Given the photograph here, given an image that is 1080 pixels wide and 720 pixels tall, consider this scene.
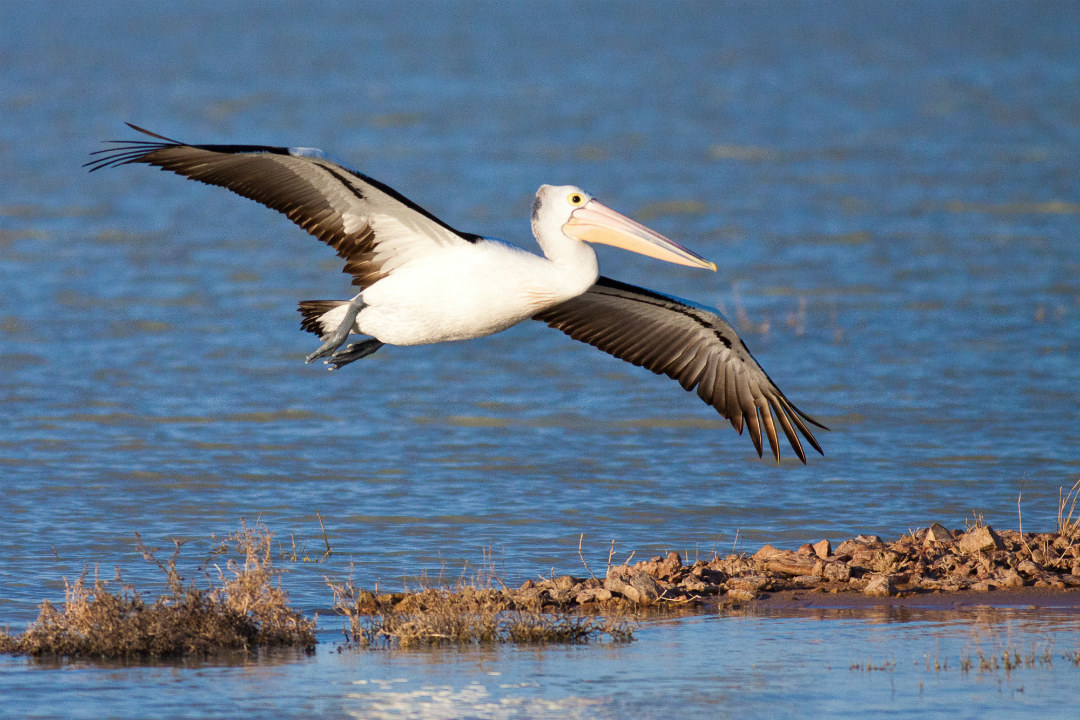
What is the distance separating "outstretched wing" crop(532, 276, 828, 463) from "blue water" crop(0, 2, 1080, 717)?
3.11 ft

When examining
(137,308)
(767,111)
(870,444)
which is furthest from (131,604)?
(767,111)

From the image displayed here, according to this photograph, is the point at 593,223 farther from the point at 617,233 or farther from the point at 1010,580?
the point at 1010,580

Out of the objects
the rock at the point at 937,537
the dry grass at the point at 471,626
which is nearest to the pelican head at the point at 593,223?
the dry grass at the point at 471,626

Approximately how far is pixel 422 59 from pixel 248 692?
3973 cm

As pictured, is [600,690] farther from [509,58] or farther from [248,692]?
[509,58]

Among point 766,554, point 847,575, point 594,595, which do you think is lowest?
point 594,595

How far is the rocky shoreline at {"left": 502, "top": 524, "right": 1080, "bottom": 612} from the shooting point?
8.29m

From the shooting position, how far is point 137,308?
18.1 metres

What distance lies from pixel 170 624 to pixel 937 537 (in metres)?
4.21

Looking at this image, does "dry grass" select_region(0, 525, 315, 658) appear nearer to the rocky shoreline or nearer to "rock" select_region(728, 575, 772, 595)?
the rocky shoreline

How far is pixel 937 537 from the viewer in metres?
9.08

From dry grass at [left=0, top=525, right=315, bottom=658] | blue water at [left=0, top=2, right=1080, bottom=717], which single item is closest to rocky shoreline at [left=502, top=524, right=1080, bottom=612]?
blue water at [left=0, top=2, right=1080, bottom=717]

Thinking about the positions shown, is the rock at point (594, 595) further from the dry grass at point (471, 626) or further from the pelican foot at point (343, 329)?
the pelican foot at point (343, 329)

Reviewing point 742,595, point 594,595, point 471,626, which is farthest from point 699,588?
point 471,626
